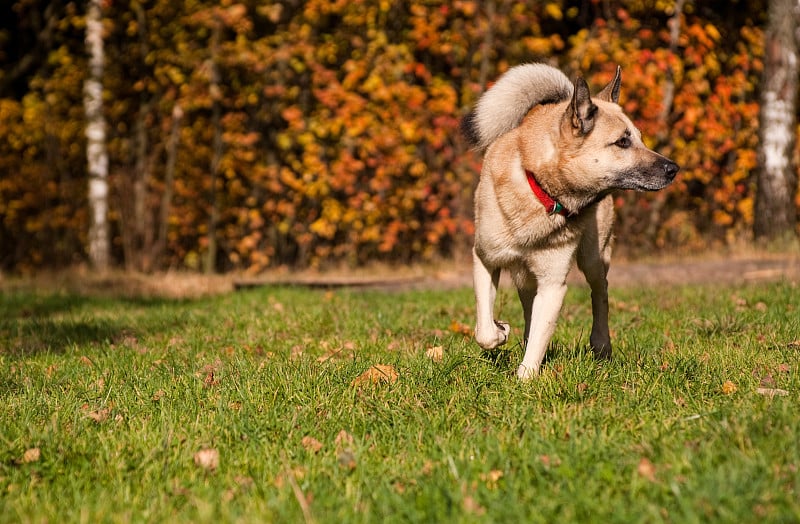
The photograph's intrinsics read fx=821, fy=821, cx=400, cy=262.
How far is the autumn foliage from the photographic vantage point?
10828mm

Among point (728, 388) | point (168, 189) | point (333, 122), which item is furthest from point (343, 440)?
point (168, 189)

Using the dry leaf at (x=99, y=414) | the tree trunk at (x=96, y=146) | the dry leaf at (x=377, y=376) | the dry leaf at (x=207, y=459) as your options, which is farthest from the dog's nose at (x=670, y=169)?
the tree trunk at (x=96, y=146)

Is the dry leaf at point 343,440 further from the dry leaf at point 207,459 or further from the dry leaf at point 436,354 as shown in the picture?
the dry leaf at point 436,354

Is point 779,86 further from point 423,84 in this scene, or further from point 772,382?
point 772,382

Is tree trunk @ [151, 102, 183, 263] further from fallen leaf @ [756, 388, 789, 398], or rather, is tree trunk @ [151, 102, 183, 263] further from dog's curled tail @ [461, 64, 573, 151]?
fallen leaf @ [756, 388, 789, 398]

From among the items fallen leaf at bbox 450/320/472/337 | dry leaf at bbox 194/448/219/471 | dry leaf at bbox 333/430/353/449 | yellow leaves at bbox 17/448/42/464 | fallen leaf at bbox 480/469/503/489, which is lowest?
fallen leaf at bbox 450/320/472/337

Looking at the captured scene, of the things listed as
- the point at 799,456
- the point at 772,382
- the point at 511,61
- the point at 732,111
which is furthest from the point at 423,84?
the point at 799,456

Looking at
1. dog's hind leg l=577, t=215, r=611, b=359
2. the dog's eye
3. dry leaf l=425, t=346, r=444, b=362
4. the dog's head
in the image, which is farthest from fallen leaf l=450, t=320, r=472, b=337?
the dog's eye

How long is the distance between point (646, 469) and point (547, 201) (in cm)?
184

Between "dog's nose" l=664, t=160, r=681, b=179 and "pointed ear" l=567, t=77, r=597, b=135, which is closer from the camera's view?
"pointed ear" l=567, t=77, r=597, b=135

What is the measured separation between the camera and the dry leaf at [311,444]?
9.75ft

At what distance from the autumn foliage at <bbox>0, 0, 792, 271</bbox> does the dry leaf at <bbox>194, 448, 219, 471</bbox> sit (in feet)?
26.3

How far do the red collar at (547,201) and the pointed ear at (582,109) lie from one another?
1.11ft

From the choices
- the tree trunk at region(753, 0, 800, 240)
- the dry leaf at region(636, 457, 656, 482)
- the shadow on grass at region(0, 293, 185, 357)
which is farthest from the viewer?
the tree trunk at region(753, 0, 800, 240)
